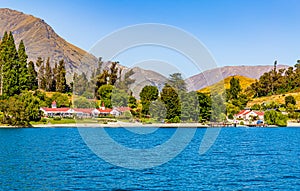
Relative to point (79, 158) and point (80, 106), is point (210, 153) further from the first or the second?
point (80, 106)

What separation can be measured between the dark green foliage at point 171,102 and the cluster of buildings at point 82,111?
10.5 meters

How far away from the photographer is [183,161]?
36312 millimetres

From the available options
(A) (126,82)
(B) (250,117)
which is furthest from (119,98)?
(B) (250,117)

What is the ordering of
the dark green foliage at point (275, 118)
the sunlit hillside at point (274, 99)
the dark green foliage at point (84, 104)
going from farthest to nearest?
1. the sunlit hillside at point (274, 99)
2. the dark green foliage at point (275, 118)
3. the dark green foliage at point (84, 104)

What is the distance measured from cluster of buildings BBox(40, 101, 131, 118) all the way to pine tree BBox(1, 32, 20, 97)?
799cm

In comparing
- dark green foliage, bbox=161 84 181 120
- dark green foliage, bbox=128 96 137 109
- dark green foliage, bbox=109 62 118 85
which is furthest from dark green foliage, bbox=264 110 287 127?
dark green foliage, bbox=109 62 118 85

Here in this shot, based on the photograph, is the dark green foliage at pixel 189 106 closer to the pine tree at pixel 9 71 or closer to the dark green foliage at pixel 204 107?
the dark green foliage at pixel 204 107

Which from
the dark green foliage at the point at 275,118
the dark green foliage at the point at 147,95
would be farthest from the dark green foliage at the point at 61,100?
the dark green foliage at the point at 275,118

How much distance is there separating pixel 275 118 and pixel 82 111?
1824 inches

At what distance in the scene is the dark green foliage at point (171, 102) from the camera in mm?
93125

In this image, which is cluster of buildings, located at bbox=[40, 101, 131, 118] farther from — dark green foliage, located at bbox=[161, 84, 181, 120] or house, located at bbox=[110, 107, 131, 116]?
dark green foliage, located at bbox=[161, 84, 181, 120]

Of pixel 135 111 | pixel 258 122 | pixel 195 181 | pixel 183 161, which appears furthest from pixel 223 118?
pixel 195 181

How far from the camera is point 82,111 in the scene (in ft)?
339

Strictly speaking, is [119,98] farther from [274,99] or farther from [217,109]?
[274,99]
